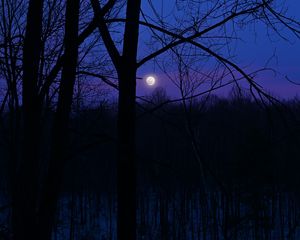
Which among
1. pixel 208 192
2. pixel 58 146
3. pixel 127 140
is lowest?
pixel 127 140

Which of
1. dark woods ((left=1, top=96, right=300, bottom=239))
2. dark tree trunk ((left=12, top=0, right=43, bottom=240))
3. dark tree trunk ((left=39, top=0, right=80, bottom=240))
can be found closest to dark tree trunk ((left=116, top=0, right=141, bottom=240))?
dark tree trunk ((left=39, top=0, right=80, bottom=240))

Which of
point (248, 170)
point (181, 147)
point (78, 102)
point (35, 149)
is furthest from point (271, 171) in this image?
point (35, 149)

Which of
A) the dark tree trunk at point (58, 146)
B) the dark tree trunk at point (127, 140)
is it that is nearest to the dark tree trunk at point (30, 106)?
the dark tree trunk at point (58, 146)

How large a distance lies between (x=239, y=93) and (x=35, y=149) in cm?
184

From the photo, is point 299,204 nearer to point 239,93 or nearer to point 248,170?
point 248,170

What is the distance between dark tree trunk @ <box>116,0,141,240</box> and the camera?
3.42 m

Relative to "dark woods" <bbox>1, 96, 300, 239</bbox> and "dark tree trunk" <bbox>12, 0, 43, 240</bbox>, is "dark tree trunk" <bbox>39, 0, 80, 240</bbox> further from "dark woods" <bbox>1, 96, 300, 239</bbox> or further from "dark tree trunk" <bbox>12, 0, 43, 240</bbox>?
"dark woods" <bbox>1, 96, 300, 239</bbox>

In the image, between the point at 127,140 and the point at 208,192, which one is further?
the point at 208,192

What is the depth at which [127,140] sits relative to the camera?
3443mm

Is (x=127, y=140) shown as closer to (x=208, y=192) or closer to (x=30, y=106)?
(x=30, y=106)

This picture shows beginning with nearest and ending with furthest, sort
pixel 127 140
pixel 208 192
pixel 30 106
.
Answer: pixel 127 140
pixel 30 106
pixel 208 192

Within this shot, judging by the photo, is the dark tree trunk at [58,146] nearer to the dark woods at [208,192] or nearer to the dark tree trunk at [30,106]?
the dark tree trunk at [30,106]

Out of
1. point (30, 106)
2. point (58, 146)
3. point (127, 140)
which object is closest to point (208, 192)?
point (58, 146)

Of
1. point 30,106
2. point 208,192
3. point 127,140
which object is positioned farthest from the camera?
point 208,192
